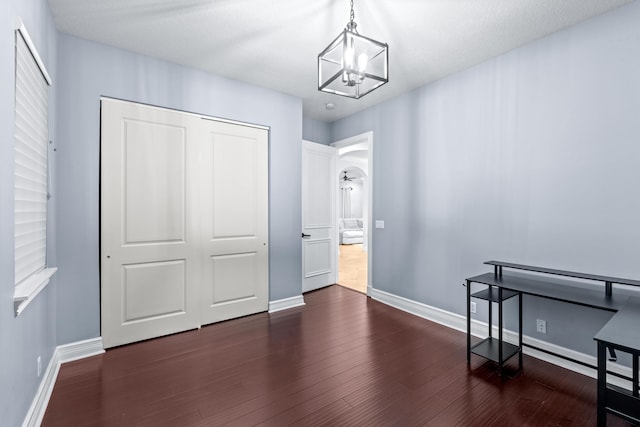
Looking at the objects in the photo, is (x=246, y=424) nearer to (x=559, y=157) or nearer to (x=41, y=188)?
(x=41, y=188)

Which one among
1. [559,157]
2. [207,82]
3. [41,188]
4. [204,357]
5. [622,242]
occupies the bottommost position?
[204,357]

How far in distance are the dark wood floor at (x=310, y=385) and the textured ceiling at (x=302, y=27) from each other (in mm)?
2850

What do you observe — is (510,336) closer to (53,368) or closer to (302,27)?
(302,27)

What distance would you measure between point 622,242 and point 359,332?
233 centimetres

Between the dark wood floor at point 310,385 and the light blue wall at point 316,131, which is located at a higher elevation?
the light blue wall at point 316,131

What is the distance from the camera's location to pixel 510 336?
9.05 ft

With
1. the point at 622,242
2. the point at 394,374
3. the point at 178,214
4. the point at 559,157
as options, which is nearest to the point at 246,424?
the point at 394,374

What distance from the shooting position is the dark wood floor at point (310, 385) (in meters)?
1.87

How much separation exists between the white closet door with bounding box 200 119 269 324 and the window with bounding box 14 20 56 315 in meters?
1.34

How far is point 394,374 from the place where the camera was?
2.34 meters

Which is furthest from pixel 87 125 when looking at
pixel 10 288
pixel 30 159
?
pixel 10 288

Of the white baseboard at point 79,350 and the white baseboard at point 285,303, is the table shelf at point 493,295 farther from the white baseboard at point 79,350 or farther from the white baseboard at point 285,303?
the white baseboard at point 79,350

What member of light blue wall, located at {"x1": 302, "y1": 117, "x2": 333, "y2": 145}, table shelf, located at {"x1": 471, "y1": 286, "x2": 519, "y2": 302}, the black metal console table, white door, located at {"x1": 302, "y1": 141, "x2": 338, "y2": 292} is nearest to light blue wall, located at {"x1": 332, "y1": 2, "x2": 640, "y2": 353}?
the black metal console table

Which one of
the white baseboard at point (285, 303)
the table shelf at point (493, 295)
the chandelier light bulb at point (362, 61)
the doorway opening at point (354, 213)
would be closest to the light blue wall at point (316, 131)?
the doorway opening at point (354, 213)
